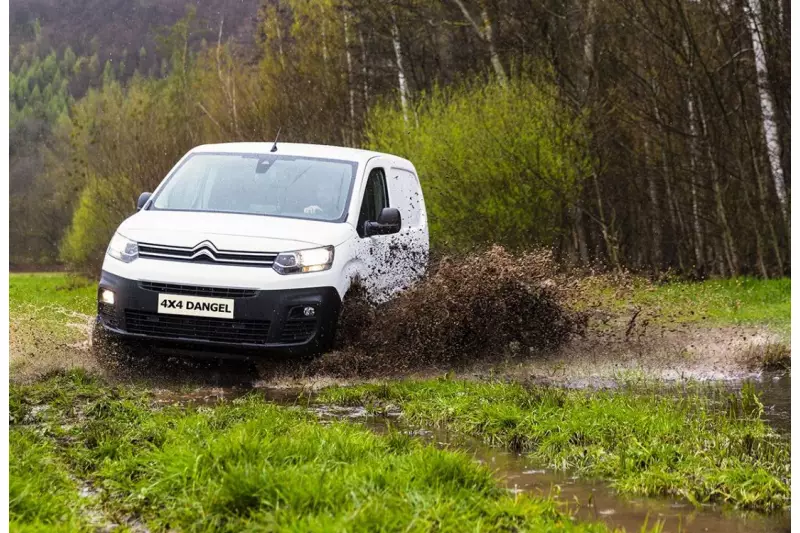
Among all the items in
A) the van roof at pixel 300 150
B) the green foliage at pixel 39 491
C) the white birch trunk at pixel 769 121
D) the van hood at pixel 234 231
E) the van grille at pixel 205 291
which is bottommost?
the green foliage at pixel 39 491

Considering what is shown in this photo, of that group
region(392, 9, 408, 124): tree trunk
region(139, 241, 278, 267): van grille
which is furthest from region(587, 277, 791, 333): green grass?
region(392, 9, 408, 124): tree trunk

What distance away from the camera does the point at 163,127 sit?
2838 cm

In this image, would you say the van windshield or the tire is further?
the van windshield

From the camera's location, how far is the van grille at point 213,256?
859 centimetres

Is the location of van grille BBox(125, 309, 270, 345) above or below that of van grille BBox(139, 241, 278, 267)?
below

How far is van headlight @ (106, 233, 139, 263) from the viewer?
8.77 m

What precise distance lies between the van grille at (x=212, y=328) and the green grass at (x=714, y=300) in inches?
142

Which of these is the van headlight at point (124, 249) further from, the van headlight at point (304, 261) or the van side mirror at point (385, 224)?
the van side mirror at point (385, 224)

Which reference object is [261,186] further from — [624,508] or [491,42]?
[491,42]

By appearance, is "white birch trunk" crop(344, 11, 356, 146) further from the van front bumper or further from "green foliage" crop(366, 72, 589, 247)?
the van front bumper

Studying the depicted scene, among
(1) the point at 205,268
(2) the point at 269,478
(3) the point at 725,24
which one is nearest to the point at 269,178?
(1) the point at 205,268

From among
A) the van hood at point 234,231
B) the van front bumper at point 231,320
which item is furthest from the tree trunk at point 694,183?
the van front bumper at point 231,320

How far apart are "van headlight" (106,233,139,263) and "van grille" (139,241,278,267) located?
8.0 inches

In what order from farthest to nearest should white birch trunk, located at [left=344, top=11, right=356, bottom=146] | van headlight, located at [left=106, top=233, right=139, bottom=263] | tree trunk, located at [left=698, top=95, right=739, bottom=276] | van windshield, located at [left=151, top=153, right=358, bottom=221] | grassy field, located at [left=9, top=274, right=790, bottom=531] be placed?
1. white birch trunk, located at [left=344, top=11, right=356, bottom=146]
2. tree trunk, located at [left=698, top=95, right=739, bottom=276]
3. van windshield, located at [left=151, top=153, right=358, bottom=221]
4. van headlight, located at [left=106, top=233, right=139, bottom=263]
5. grassy field, located at [left=9, top=274, right=790, bottom=531]
